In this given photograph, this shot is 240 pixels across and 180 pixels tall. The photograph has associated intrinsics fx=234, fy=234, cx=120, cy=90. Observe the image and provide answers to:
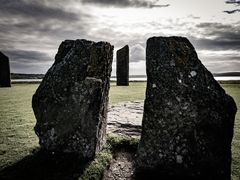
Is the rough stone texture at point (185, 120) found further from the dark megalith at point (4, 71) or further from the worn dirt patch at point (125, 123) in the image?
the dark megalith at point (4, 71)

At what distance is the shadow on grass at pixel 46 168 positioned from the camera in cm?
364

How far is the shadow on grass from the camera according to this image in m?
3.64

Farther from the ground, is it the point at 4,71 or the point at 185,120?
the point at 4,71

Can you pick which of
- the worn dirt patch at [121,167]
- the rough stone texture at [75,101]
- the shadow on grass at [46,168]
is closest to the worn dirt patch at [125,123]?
the worn dirt patch at [121,167]

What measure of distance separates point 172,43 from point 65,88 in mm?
2026

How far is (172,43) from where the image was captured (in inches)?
154

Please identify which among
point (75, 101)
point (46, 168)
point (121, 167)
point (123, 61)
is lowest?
point (121, 167)

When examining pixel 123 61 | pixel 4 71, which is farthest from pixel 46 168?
pixel 4 71

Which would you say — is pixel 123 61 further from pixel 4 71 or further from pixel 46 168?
pixel 46 168

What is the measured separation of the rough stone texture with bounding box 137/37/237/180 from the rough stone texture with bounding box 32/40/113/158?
91 centimetres

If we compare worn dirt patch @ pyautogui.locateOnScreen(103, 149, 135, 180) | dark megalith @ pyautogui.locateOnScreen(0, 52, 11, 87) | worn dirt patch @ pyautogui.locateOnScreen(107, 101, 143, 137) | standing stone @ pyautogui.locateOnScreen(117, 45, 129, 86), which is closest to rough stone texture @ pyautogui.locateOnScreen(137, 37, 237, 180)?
worn dirt patch @ pyautogui.locateOnScreen(103, 149, 135, 180)

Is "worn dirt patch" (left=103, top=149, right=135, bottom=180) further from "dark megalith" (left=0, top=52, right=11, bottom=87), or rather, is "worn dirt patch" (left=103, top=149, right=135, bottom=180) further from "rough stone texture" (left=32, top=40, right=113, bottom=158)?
"dark megalith" (left=0, top=52, right=11, bottom=87)

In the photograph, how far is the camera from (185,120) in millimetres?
3617

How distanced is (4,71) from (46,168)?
73.2 feet
